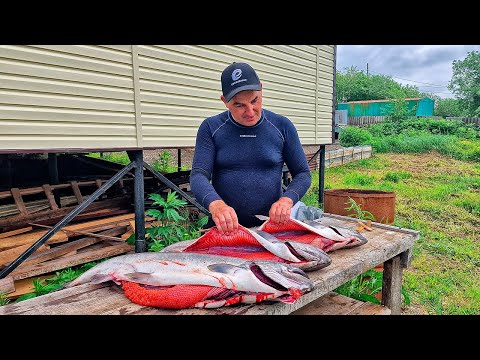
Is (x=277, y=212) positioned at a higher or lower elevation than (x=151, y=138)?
lower

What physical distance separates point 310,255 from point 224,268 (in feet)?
1.79

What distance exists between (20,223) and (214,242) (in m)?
3.92

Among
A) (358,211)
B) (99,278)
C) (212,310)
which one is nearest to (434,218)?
(358,211)

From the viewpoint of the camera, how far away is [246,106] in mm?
2643

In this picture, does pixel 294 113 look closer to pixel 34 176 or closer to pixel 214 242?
pixel 34 176

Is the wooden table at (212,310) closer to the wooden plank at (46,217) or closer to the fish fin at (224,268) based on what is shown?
the fish fin at (224,268)

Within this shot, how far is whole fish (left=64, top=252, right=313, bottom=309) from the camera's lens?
1.56m

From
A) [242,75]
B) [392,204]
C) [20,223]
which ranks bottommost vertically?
[20,223]

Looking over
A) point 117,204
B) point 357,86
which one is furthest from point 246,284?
point 357,86

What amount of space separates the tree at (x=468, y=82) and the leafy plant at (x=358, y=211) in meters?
36.7

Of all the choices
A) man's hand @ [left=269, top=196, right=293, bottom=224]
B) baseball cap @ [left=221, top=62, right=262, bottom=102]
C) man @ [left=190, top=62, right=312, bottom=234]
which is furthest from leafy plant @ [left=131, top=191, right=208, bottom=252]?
man's hand @ [left=269, top=196, right=293, bottom=224]

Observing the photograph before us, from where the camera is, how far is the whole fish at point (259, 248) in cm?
192

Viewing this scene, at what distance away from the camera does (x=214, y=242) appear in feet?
6.77

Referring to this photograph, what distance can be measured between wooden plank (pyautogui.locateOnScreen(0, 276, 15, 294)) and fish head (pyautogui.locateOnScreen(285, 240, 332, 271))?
342 cm
